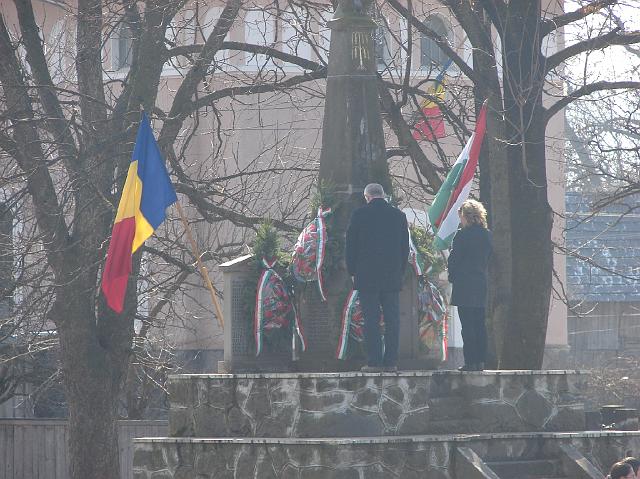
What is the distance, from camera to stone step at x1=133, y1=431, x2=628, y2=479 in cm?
1174

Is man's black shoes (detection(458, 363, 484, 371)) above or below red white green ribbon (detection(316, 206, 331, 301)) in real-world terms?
below

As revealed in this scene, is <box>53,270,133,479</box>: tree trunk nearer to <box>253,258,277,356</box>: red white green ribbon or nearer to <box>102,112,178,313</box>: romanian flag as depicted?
<box>102,112,178,313</box>: romanian flag

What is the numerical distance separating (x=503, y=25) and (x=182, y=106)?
3.89 m

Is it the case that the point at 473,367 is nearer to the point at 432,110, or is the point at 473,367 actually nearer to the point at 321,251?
the point at 321,251

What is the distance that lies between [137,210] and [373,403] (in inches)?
133

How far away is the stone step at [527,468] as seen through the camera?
1236 cm

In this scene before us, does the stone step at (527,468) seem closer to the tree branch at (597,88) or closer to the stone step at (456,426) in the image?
the stone step at (456,426)

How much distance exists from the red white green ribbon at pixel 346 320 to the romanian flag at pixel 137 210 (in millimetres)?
2113

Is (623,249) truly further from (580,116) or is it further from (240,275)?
(240,275)

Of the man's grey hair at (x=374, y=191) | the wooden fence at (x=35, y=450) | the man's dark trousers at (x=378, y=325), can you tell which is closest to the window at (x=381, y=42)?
the man's grey hair at (x=374, y=191)

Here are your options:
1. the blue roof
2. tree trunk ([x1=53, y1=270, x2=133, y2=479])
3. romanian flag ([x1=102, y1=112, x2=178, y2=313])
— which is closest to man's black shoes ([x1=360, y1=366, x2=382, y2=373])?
romanian flag ([x1=102, y1=112, x2=178, y2=313])

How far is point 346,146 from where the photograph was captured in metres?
14.0

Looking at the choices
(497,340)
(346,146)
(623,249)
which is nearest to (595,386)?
(623,249)

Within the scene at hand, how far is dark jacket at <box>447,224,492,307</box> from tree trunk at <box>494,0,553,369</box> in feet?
7.83
